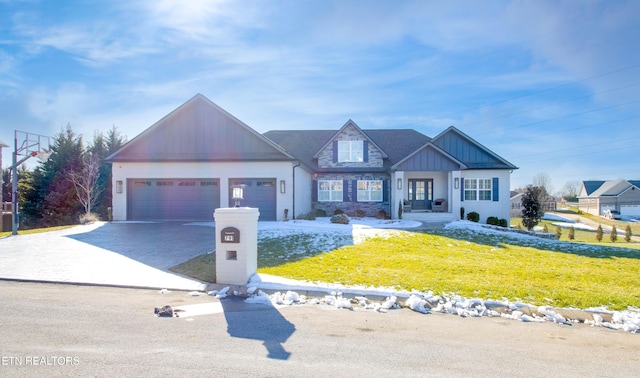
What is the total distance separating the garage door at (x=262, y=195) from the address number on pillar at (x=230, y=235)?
35.9 ft

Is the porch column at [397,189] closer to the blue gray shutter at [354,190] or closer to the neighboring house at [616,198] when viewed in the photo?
the blue gray shutter at [354,190]

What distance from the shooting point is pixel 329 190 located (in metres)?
23.2

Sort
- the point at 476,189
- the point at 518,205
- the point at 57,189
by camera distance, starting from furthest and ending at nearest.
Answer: the point at 518,205 → the point at 57,189 → the point at 476,189

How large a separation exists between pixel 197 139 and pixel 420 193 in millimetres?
13899

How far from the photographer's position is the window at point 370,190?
2303 cm

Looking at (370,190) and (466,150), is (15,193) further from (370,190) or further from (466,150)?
(466,150)

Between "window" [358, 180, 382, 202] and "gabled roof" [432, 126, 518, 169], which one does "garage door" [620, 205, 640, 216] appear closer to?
"gabled roof" [432, 126, 518, 169]

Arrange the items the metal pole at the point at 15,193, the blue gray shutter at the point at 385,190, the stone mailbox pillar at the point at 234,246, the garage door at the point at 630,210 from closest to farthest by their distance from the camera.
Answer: the stone mailbox pillar at the point at 234,246
the metal pole at the point at 15,193
the blue gray shutter at the point at 385,190
the garage door at the point at 630,210

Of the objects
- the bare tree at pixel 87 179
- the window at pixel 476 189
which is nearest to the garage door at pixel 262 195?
the bare tree at pixel 87 179

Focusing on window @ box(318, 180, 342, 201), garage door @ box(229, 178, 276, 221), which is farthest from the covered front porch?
garage door @ box(229, 178, 276, 221)

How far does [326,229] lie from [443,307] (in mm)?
9441

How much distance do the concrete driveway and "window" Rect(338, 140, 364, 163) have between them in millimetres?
10542

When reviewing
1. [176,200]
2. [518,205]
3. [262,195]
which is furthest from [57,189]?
[518,205]

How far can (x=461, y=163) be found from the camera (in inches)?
829
